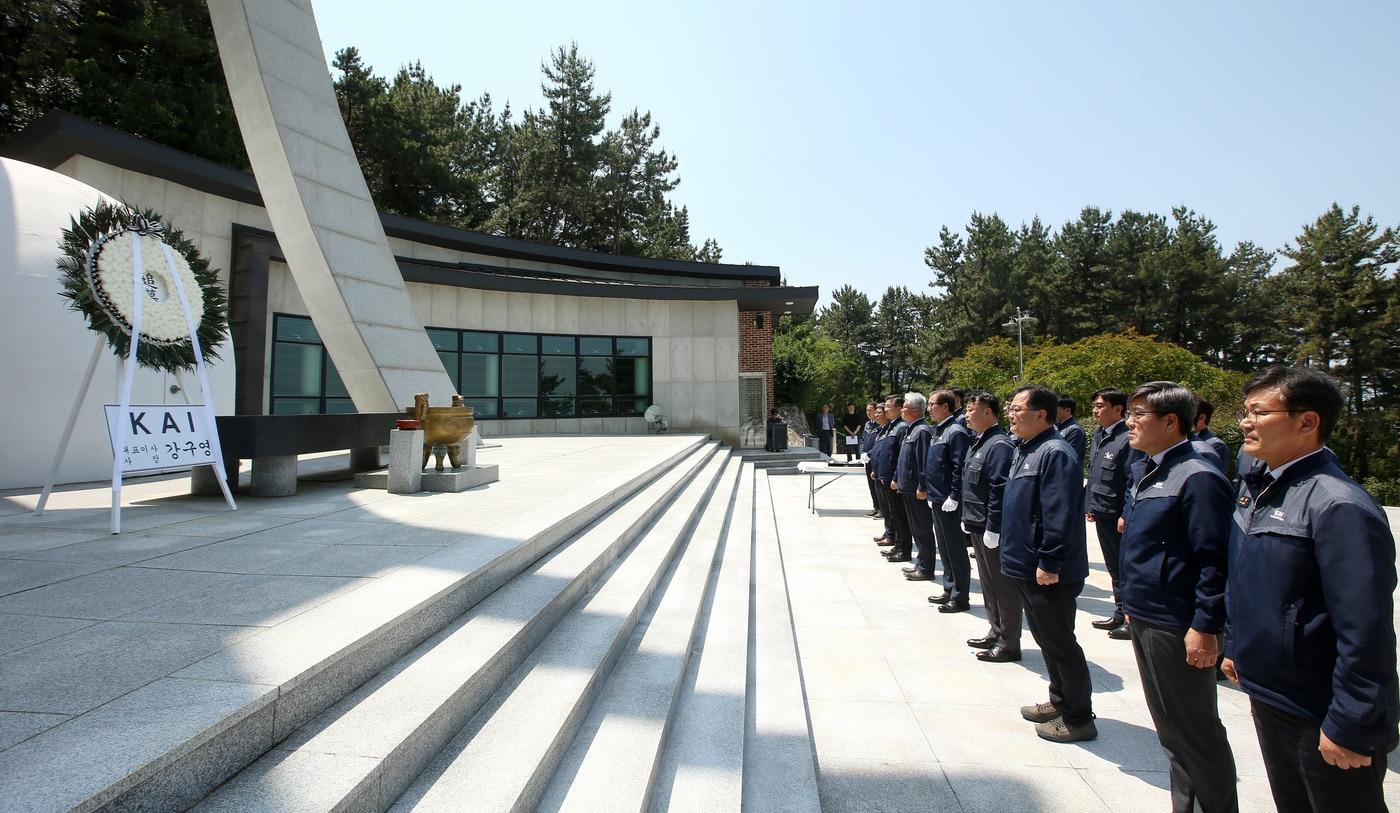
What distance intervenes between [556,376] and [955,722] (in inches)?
648

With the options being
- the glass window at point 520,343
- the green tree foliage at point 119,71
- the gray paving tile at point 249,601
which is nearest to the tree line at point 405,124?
the green tree foliage at point 119,71

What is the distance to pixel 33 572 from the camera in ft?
11.4

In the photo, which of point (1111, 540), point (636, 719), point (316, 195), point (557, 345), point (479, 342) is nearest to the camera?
point (636, 719)

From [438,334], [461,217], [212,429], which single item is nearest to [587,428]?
[438,334]

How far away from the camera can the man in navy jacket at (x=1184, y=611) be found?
8.09 ft

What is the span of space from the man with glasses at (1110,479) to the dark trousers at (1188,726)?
2.86 m

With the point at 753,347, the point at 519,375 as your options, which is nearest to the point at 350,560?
the point at 519,375

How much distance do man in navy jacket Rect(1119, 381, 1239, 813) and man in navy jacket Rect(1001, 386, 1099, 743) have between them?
65 cm

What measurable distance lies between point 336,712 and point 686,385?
1714 cm

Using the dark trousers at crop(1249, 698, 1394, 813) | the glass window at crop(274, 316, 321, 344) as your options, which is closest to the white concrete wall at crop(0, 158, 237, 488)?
the glass window at crop(274, 316, 321, 344)

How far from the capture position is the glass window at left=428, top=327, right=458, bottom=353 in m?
17.0

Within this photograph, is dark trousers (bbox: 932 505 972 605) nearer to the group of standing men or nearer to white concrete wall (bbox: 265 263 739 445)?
the group of standing men

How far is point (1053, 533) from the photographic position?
11.2 feet

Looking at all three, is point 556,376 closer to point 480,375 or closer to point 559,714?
point 480,375
